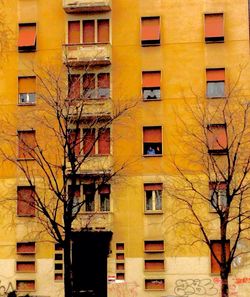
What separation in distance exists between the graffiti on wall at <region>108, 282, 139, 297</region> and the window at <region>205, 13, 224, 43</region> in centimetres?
1344

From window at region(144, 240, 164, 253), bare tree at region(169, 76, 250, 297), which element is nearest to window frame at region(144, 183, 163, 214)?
bare tree at region(169, 76, 250, 297)

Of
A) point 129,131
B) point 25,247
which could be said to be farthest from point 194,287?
point 25,247

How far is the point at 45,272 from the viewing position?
121 ft

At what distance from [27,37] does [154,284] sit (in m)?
15.0

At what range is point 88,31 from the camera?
3869cm

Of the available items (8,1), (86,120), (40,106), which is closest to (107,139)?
(86,120)

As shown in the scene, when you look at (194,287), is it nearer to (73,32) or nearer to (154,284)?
(154,284)

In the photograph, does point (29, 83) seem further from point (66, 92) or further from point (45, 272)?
point (45, 272)

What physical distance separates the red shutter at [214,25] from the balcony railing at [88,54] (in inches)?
212

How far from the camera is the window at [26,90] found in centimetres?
3866

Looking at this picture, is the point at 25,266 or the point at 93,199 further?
the point at 93,199

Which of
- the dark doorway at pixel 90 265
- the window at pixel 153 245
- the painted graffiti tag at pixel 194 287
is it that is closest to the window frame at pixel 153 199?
the window at pixel 153 245

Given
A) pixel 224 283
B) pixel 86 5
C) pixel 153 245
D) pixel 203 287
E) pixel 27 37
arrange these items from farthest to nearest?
pixel 27 37
pixel 86 5
pixel 153 245
pixel 203 287
pixel 224 283

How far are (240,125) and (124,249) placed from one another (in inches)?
341
